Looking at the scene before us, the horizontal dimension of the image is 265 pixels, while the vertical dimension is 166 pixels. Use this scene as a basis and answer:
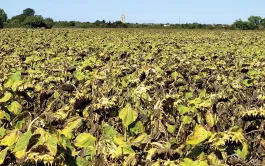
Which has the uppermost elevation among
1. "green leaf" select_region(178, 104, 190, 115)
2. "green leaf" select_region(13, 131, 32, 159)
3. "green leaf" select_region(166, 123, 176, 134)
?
"green leaf" select_region(13, 131, 32, 159)

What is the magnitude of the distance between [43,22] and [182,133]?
2626 inches

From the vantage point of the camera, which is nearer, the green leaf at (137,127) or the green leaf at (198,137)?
the green leaf at (198,137)

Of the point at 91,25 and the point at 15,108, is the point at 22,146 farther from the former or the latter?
the point at 91,25

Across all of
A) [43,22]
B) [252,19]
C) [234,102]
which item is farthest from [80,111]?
[252,19]

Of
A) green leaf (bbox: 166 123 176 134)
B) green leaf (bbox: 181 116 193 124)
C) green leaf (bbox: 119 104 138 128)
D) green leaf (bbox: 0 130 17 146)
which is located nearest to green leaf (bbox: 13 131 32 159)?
green leaf (bbox: 0 130 17 146)

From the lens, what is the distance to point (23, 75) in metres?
5.21

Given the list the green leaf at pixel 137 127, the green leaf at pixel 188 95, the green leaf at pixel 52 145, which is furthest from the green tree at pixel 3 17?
the green leaf at pixel 52 145

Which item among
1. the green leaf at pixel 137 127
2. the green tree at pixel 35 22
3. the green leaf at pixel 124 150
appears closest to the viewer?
the green leaf at pixel 124 150

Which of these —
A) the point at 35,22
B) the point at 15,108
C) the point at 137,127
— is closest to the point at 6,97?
the point at 15,108

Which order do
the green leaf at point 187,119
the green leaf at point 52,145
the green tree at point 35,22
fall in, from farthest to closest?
the green tree at point 35,22, the green leaf at point 187,119, the green leaf at point 52,145

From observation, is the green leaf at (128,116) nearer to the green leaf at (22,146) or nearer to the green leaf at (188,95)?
the green leaf at (22,146)

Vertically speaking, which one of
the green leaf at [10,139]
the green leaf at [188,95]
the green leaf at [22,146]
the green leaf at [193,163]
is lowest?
the green leaf at [188,95]

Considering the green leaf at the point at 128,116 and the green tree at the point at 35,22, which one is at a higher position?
the green leaf at the point at 128,116

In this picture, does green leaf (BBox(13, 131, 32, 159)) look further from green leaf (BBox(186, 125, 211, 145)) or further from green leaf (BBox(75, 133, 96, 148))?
green leaf (BBox(186, 125, 211, 145))
